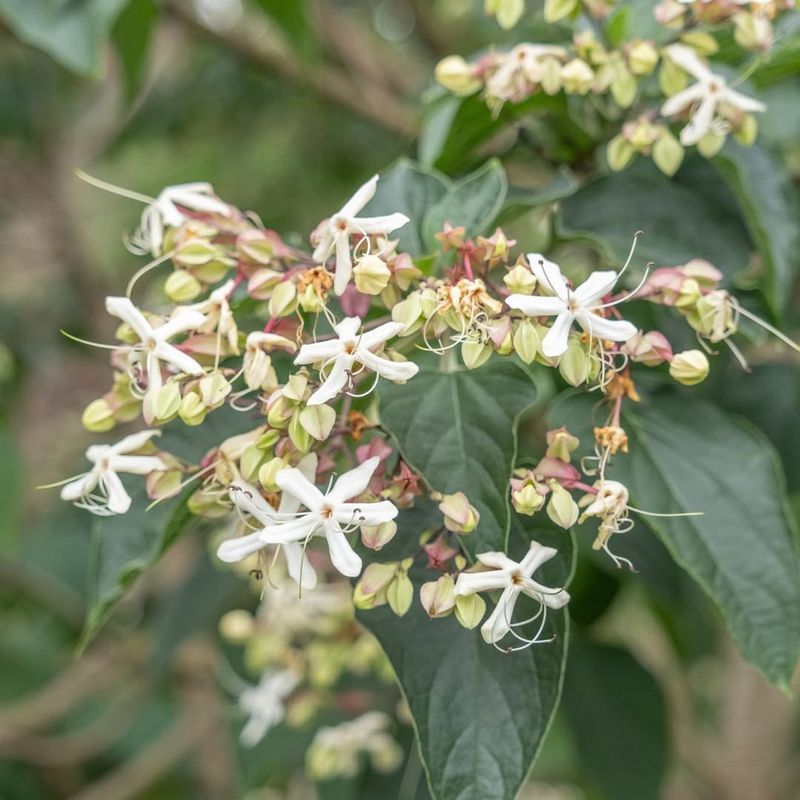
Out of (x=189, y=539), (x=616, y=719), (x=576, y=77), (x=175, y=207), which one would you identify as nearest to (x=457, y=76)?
(x=576, y=77)

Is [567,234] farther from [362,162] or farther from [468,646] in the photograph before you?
[362,162]

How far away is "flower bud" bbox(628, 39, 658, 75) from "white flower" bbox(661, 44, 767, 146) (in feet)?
0.05

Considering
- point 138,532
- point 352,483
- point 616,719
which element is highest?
point 352,483

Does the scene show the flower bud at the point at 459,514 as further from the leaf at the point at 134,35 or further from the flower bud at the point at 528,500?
the leaf at the point at 134,35

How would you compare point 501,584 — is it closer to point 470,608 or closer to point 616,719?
point 470,608

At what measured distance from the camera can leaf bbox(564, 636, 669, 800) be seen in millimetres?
874

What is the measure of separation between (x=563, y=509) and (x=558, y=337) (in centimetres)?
7

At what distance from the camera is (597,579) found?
871mm

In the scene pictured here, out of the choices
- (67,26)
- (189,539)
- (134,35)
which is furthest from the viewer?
(189,539)

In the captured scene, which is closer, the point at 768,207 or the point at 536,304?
the point at 536,304

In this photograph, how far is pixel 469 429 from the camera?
46 centimetres

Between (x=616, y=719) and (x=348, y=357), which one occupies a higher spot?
(x=348, y=357)

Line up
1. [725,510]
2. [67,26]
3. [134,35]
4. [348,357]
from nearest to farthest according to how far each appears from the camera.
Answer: [348,357]
[725,510]
[67,26]
[134,35]

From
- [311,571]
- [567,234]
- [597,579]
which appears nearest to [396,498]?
[311,571]
